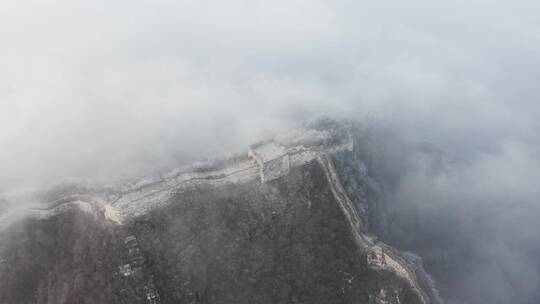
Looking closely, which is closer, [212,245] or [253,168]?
[212,245]

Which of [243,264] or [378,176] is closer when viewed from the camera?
[243,264]

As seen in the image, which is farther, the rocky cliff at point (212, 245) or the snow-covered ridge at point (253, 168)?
the snow-covered ridge at point (253, 168)

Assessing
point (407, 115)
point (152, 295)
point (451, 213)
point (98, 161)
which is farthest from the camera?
point (407, 115)

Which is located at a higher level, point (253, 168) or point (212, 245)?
point (253, 168)

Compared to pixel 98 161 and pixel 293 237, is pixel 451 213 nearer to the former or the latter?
pixel 293 237

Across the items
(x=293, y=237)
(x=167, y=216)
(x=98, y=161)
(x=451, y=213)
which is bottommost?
(x=451, y=213)

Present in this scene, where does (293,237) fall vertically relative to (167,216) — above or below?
below

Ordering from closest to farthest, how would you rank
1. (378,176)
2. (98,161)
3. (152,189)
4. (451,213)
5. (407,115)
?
(152,189) → (98,161) → (378,176) → (451,213) → (407,115)

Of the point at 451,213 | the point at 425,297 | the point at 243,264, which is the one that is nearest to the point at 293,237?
the point at 243,264

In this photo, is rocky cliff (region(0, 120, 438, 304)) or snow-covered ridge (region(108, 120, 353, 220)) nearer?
rocky cliff (region(0, 120, 438, 304))

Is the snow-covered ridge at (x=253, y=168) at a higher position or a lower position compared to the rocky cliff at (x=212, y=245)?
higher

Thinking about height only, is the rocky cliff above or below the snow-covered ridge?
below
